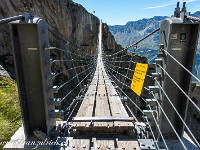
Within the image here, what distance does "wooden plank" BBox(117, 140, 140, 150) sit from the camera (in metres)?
1.28

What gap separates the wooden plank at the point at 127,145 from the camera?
1.28m

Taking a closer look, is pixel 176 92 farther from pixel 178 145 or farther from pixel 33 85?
pixel 33 85

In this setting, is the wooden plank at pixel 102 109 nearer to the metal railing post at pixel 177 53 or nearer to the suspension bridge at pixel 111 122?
the suspension bridge at pixel 111 122

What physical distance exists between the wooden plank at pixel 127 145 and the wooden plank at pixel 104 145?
2.8 inches

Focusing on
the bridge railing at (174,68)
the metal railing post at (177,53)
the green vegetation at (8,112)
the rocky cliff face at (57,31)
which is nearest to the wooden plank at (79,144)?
the bridge railing at (174,68)

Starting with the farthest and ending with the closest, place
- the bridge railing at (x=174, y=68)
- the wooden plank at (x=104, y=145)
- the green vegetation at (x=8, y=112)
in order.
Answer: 1. the green vegetation at (x=8, y=112)
2. the wooden plank at (x=104, y=145)
3. the bridge railing at (x=174, y=68)

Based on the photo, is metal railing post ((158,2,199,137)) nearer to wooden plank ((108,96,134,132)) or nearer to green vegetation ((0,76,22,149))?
wooden plank ((108,96,134,132))

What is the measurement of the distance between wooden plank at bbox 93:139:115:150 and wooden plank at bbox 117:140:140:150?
0.23ft

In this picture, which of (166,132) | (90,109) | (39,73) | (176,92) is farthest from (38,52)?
(166,132)

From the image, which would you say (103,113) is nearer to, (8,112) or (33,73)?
(33,73)

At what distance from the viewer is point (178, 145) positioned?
1272 mm

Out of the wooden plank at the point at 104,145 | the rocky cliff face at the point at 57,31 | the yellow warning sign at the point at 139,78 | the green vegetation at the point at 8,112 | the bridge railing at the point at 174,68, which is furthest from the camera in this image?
the rocky cliff face at the point at 57,31

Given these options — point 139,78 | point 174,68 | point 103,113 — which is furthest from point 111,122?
point 174,68

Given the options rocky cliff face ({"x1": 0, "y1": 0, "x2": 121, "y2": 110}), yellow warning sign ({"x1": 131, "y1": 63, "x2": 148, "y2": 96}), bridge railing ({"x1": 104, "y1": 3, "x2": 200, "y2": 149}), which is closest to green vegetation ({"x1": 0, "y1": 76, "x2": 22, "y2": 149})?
rocky cliff face ({"x1": 0, "y1": 0, "x2": 121, "y2": 110})
